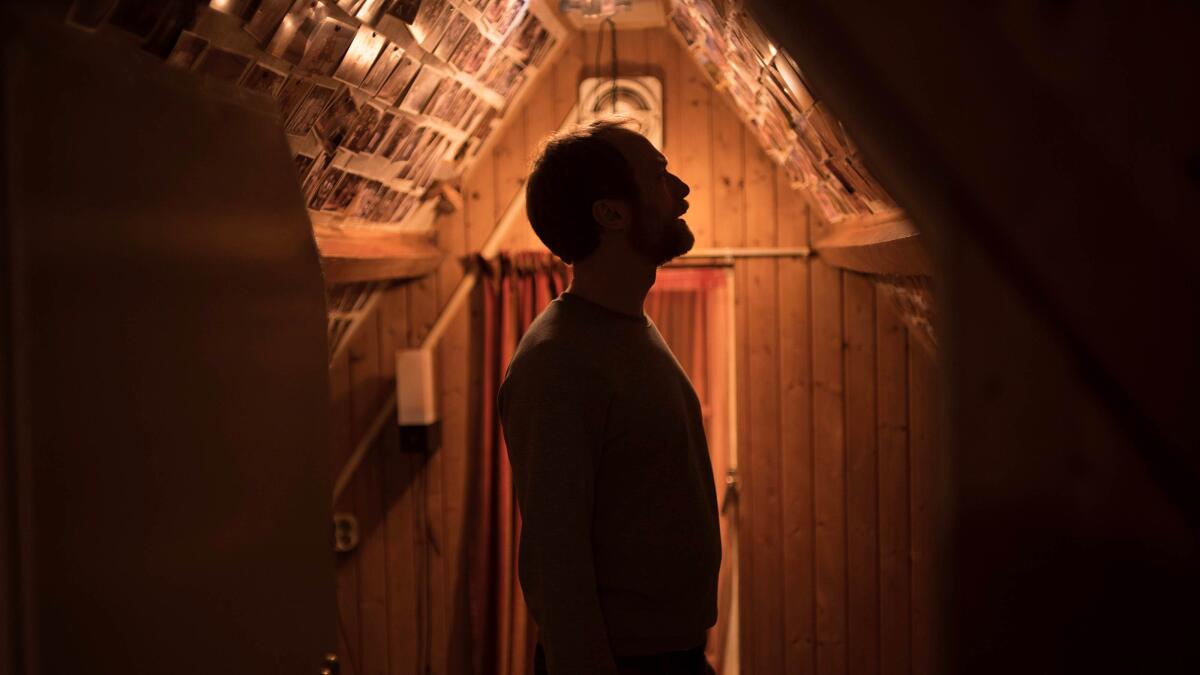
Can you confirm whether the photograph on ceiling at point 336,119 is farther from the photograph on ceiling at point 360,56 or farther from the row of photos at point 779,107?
the row of photos at point 779,107

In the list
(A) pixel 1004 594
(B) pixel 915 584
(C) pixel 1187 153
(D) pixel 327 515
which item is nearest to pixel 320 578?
(D) pixel 327 515

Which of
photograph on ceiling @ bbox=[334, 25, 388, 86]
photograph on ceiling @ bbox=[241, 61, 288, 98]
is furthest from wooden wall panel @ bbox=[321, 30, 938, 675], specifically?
photograph on ceiling @ bbox=[241, 61, 288, 98]

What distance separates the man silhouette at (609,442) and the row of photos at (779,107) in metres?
0.48

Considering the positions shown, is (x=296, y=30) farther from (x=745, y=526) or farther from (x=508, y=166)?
(x=745, y=526)

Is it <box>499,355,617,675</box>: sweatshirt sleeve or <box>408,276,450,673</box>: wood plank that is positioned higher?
<box>499,355,617,675</box>: sweatshirt sleeve

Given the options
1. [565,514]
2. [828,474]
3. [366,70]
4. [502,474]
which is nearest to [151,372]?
[565,514]

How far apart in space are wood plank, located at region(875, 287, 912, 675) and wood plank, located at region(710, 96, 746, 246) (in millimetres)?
502

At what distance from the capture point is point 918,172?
659 mm

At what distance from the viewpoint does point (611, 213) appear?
1475mm

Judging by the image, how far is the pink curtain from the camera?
2.97 meters

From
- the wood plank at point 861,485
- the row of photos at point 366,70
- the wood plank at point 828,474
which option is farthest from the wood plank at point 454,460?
the wood plank at point 861,485

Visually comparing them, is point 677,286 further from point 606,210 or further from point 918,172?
point 918,172

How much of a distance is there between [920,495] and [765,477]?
1.61 ft

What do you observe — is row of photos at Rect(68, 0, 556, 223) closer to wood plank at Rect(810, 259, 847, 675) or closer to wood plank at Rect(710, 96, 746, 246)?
wood plank at Rect(710, 96, 746, 246)
